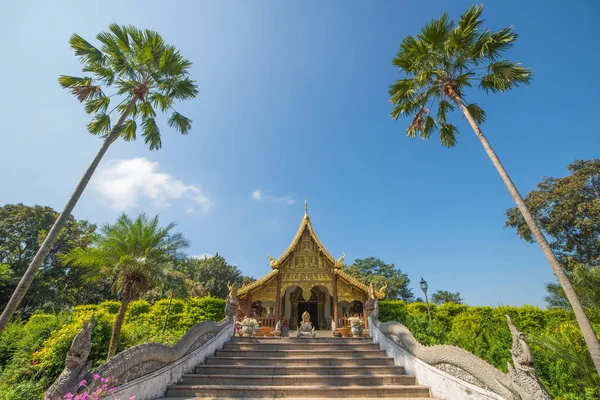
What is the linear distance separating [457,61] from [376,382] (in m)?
8.90

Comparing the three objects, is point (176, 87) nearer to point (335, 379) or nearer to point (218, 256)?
point (335, 379)

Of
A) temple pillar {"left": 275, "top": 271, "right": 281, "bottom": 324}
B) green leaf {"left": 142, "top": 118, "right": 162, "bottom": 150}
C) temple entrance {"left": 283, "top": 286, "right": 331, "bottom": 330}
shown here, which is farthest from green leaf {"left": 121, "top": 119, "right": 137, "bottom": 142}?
temple entrance {"left": 283, "top": 286, "right": 331, "bottom": 330}

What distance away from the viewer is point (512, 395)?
3.75 m

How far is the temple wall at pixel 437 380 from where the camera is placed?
4.32 metres

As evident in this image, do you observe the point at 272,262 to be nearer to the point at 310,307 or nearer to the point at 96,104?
the point at 310,307

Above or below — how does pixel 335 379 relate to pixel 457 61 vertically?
below

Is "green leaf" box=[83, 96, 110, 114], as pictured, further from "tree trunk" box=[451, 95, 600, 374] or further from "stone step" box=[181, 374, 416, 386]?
"tree trunk" box=[451, 95, 600, 374]

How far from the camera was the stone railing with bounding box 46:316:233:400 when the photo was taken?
3.83 m

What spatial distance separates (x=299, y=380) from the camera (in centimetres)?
594

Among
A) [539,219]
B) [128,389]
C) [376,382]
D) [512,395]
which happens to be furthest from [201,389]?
[539,219]

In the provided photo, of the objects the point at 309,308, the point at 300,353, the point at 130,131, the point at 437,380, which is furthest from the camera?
the point at 309,308

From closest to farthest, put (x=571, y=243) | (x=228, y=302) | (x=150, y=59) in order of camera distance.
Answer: (x=150, y=59)
(x=228, y=302)
(x=571, y=243)

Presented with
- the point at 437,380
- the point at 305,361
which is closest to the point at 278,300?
the point at 305,361

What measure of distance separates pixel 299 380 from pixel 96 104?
9.39m
